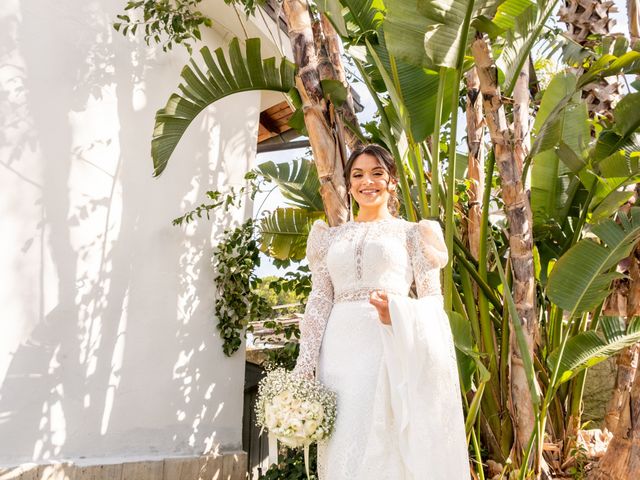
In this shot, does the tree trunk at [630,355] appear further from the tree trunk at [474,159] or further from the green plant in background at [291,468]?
the green plant in background at [291,468]

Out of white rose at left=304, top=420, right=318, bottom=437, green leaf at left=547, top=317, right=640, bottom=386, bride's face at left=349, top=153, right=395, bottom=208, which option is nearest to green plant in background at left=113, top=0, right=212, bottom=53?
bride's face at left=349, top=153, right=395, bottom=208

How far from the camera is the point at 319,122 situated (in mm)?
2623

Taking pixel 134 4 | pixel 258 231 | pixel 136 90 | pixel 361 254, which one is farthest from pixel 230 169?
pixel 361 254

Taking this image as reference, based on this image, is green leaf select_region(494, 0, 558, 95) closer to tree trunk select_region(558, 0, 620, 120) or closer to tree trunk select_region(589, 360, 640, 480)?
tree trunk select_region(558, 0, 620, 120)

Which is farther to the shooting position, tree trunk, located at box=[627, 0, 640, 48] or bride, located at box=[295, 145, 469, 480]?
tree trunk, located at box=[627, 0, 640, 48]

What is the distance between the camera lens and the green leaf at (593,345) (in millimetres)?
2613

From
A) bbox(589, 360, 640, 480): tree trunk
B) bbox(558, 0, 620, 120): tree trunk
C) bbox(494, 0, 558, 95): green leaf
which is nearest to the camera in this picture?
bbox(589, 360, 640, 480): tree trunk

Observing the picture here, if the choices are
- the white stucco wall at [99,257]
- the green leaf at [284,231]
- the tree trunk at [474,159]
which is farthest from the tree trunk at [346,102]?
the white stucco wall at [99,257]

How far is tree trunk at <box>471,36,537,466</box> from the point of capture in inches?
106

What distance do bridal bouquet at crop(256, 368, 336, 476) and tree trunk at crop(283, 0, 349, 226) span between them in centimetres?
85

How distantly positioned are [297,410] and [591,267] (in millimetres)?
1660

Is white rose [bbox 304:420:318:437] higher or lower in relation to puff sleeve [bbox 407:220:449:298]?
lower

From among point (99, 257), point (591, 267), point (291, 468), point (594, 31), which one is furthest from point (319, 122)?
point (594, 31)

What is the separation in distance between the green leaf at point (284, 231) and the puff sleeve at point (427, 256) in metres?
A: 2.16
